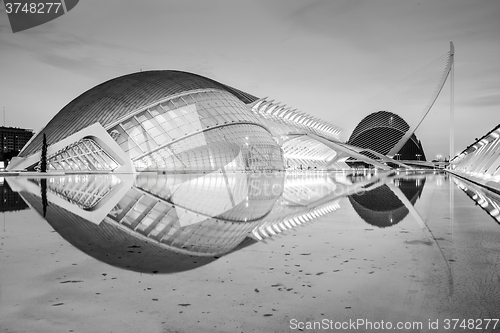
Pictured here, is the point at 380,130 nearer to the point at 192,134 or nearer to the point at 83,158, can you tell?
the point at 192,134

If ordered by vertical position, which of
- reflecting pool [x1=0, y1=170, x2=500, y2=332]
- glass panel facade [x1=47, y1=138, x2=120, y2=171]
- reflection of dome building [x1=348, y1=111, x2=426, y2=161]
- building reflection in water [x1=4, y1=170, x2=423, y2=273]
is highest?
reflection of dome building [x1=348, y1=111, x2=426, y2=161]

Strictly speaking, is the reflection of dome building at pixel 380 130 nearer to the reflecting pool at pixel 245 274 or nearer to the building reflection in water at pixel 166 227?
the building reflection in water at pixel 166 227

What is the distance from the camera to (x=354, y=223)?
8.80 m

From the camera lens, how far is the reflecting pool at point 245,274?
337 centimetres

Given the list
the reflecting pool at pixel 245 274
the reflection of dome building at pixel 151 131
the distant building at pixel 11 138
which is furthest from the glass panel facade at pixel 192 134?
the distant building at pixel 11 138

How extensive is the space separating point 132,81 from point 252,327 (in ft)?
162

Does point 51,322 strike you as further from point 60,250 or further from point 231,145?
point 231,145

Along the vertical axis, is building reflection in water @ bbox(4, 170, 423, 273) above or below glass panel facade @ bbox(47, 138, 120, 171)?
below

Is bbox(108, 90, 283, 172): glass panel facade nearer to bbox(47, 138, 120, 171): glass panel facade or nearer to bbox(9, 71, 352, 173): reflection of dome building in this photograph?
bbox(9, 71, 352, 173): reflection of dome building

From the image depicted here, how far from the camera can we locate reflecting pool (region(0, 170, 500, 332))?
3369mm

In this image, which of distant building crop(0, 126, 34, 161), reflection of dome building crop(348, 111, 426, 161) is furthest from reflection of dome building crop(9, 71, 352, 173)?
distant building crop(0, 126, 34, 161)

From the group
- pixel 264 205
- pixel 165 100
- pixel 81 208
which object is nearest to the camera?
pixel 81 208

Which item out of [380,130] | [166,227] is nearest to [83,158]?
[166,227]

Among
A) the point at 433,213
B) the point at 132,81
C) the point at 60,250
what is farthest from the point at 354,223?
the point at 132,81
